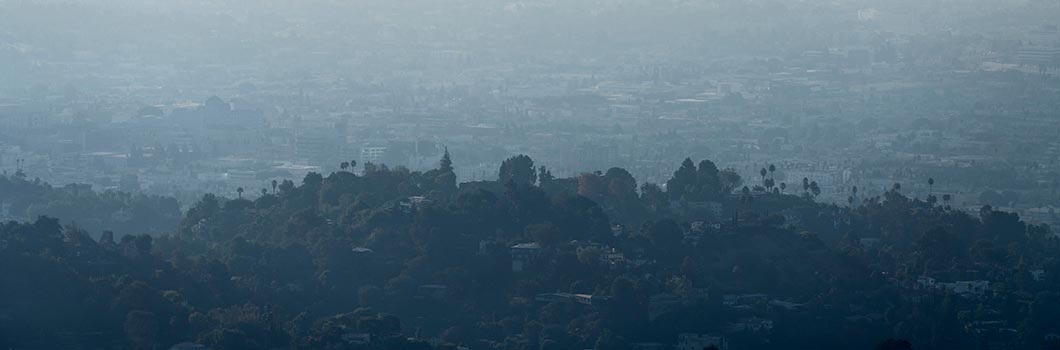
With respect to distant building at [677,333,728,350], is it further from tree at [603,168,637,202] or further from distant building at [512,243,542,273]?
tree at [603,168,637,202]

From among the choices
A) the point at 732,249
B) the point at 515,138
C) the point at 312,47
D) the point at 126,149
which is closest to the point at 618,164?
the point at 515,138

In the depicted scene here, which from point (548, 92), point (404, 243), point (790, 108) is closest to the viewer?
point (404, 243)

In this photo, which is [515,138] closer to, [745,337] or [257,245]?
[257,245]

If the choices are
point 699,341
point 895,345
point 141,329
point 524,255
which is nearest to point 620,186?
point 524,255

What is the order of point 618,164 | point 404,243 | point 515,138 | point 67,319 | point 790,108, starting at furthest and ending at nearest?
point 790,108, point 515,138, point 618,164, point 404,243, point 67,319

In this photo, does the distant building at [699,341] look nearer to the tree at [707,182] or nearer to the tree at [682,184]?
the tree at [707,182]

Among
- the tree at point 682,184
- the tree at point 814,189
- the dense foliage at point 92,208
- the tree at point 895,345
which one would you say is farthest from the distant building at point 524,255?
the tree at point 814,189

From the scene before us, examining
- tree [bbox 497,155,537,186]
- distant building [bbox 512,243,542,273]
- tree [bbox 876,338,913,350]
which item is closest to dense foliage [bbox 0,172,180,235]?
tree [bbox 497,155,537,186]

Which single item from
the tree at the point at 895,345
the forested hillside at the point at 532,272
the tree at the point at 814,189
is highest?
the tree at the point at 814,189

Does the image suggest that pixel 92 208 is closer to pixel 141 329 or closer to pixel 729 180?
pixel 729 180
